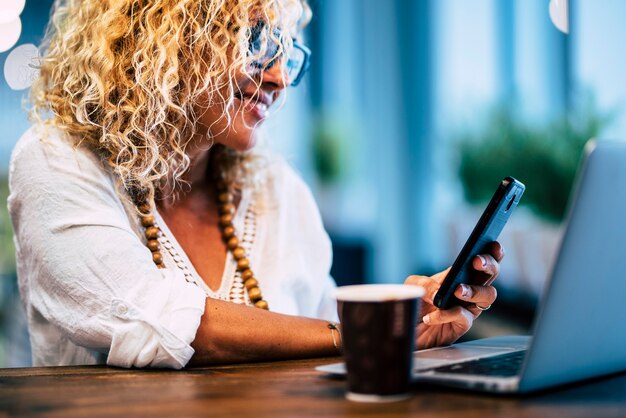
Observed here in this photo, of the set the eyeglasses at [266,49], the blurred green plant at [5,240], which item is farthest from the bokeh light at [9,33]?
the eyeglasses at [266,49]

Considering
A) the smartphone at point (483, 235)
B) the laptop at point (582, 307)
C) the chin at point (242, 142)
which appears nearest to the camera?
the laptop at point (582, 307)

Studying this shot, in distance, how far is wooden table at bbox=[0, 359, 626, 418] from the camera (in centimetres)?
72

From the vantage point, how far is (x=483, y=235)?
1.02m

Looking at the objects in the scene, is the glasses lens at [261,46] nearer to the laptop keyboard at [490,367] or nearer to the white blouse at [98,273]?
the white blouse at [98,273]

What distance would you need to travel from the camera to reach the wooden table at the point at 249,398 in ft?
2.37

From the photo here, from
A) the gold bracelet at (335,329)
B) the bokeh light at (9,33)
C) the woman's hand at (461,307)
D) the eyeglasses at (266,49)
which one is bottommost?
the gold bracelet at (335,329)

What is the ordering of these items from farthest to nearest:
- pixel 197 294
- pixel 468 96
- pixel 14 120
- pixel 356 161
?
pixel 356 161, pixel 468 96, pixel 14 120, pixel 197 294

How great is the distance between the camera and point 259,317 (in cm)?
117

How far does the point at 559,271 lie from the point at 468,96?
3.80 metres

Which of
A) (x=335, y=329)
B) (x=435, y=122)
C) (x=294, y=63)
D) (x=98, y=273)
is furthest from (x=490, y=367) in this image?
(x=435, y=122)

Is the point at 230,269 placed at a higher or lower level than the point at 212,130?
lower

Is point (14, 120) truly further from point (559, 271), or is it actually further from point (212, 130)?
point (559, 271)

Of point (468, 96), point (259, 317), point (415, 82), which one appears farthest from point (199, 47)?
point (415, 82)

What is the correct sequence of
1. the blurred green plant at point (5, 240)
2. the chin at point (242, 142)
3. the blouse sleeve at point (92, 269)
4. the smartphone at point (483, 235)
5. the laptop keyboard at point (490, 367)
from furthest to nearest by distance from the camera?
the blurred green plant at point (5, 240) → the chin at point (242, 142) → the blouse sleeve at point (92, 269) → the smartphone at point (483, 235) → the laptop keyboard at point (490, 367)
